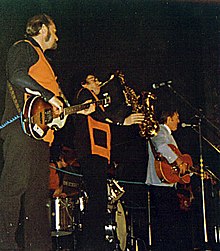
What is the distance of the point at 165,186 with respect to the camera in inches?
116

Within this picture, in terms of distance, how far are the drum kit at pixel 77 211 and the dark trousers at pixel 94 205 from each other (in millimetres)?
28

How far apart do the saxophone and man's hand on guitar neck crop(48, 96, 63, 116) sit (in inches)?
16.4

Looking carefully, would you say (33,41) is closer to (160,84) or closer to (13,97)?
(13,97)

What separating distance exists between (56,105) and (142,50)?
0.64 m

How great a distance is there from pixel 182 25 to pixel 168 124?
55 centimetres

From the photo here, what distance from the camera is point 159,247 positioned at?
285cm

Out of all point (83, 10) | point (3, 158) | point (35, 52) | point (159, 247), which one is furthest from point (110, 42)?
point (159, 247)

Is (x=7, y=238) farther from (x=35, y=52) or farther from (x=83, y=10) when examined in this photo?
(x=83, y=10)

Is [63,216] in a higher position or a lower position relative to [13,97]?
lower

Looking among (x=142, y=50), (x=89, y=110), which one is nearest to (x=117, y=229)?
(x=89, y=110)

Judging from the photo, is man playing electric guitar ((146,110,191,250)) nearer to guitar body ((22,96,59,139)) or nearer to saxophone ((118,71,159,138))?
saxophone ((118,71,159,138))

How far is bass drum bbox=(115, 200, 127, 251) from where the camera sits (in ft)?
8.94

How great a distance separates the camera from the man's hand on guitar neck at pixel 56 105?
2582 mm

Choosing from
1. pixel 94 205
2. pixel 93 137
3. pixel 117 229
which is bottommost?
pixel 117 229
